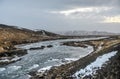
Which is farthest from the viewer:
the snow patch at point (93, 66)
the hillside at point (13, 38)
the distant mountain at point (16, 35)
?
the distant mountain at point (16, 35)

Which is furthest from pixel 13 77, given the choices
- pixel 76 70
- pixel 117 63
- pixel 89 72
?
pixel 117 63

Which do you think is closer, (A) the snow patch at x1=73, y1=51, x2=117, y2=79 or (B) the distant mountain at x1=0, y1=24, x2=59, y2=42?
(A) the snow patch at x1=73, y1=51, x2=117, y2=79

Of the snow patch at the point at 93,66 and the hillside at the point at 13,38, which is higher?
the snow patch at the point at 93,66

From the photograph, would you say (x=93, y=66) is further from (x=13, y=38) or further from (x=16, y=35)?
(x=16, y=35)

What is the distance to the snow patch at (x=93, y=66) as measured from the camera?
112 feet

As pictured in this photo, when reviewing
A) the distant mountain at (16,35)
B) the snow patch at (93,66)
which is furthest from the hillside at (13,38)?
the snow patch at (93,66)

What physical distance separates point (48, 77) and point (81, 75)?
286 inches

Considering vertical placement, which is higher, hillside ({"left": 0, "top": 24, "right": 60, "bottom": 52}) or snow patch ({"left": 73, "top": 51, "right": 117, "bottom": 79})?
snow patch ({"left": 73, "top": 51, "right": 117, "bottom": 79})

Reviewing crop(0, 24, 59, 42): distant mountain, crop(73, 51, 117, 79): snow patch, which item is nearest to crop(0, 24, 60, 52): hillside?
crop(0, 24, 59, 42): distant mountain

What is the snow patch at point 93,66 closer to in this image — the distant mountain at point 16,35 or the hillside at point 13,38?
the hillside at point 13,38

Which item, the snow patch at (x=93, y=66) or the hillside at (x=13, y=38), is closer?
the snow patch at (x=93, y=66)

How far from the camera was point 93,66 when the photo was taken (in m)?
35.6

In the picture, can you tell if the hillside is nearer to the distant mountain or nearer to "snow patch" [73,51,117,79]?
the distant mountain

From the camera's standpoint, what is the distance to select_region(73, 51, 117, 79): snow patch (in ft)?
112
